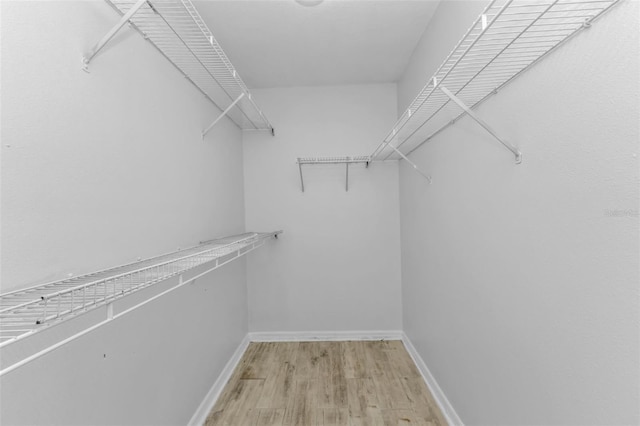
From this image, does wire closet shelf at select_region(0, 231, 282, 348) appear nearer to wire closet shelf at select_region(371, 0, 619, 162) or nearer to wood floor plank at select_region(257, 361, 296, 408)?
wire closet shelf at select_region(371, 0, 619, 162)

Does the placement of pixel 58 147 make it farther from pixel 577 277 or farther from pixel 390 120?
pixel 390 120

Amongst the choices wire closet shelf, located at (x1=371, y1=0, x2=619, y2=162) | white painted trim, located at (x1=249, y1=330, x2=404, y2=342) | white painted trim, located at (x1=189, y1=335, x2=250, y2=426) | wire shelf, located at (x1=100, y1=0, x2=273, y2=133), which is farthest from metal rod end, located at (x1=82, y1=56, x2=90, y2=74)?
white painted trim, located at (x1=249, y1=330, x2=404, y2=342)

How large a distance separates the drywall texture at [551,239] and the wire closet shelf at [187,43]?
110cm

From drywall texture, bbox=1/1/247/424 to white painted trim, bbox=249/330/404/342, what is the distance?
987 mm

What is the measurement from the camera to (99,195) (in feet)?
3.29

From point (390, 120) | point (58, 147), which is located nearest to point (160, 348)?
point (58, 147)

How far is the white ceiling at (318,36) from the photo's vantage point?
1.63m

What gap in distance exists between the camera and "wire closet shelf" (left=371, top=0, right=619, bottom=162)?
699 millimetres

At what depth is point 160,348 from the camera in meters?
1.33

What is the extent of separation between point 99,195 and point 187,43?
0.80 metres

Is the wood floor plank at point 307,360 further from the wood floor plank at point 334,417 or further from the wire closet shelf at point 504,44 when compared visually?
the wire closet shelf at point 504,44

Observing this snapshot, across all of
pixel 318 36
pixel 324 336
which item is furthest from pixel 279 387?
pixel 318 36

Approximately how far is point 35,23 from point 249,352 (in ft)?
7.92

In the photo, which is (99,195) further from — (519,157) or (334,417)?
(334,417)
